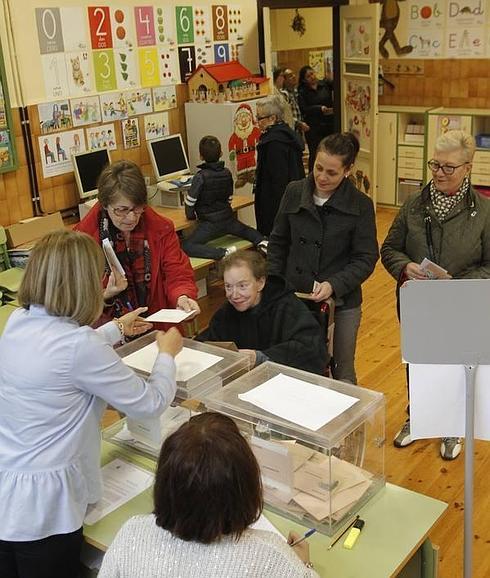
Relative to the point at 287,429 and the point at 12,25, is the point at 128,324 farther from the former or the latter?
the point at 12,25

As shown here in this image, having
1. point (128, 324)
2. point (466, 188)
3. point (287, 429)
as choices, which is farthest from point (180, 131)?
point (287, 429)

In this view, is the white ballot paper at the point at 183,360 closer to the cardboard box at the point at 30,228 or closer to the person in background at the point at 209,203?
the cardboard box at the point at 30,228

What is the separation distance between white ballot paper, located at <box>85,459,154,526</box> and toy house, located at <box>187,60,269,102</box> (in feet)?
13.7

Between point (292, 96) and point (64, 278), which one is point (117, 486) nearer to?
point (64, 278)

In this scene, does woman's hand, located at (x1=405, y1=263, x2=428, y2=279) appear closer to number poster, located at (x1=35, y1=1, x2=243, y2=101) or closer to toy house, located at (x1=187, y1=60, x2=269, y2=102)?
number poster, located at (x1=35, y1=1, x2=243, y2=101)

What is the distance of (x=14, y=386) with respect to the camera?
1848 mm

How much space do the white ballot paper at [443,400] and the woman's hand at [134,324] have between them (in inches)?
39.5

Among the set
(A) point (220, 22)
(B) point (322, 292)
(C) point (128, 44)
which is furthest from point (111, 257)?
(A) point (220, 22)

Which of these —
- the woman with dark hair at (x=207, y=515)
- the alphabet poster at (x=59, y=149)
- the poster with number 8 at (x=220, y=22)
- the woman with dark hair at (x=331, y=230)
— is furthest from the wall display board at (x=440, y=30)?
the woman with dark hair at (x=207, y=515)

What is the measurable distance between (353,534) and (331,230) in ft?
5.18

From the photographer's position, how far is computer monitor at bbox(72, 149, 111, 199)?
16.8 ft

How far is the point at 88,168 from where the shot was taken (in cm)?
521

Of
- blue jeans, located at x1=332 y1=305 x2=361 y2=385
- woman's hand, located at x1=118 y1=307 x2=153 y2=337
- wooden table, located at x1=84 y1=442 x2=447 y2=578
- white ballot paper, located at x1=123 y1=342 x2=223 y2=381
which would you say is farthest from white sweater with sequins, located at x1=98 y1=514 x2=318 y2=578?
blue jeans, located at x1=332 y1=305 x2=361 y2=385

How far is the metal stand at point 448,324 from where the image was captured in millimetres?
1948
